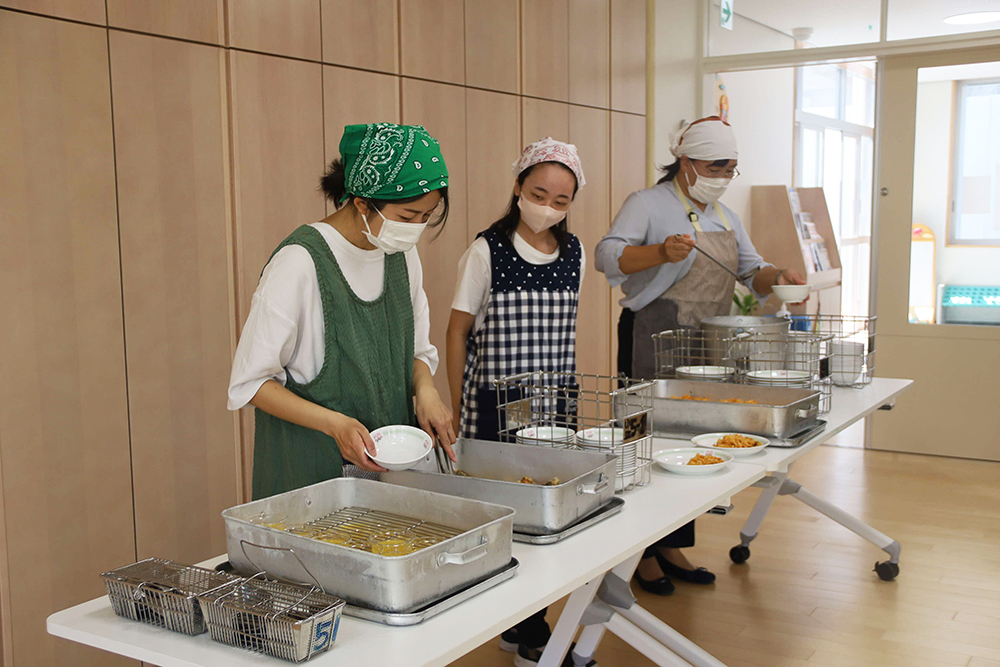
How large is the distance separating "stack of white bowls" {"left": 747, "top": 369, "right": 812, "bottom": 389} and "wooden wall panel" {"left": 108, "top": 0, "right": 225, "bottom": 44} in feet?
7.04

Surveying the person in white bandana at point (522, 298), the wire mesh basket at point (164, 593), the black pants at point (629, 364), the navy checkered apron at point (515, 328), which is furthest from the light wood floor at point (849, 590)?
the wire mesh basket at point (164, 593)

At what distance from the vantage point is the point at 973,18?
5297mm

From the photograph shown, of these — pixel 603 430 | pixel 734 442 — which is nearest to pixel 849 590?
pixel 734 442

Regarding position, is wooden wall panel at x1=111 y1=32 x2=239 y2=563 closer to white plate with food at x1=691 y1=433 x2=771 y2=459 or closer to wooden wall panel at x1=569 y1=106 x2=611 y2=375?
white plate with food at x1=691 y1=433 x2=771 y2=459

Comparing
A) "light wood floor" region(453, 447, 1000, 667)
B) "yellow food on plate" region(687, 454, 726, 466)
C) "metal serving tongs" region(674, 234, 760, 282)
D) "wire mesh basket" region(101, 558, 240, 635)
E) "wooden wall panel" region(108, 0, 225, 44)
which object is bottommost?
"light wood floor" region(453, 447, 1000, 667)

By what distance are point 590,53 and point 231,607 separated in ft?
15.2

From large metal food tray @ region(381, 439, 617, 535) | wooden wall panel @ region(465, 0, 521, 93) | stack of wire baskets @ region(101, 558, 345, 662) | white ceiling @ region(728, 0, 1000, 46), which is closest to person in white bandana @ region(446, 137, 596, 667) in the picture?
large metal food tray @ region(381, 439, 617, 535)

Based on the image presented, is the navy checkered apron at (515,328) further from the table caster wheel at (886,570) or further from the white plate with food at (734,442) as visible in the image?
the table caster wheel at (886,570)

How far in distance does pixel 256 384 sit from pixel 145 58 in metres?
1.53

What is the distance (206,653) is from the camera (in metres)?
1.31

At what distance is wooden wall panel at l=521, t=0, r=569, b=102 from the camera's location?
189 inches

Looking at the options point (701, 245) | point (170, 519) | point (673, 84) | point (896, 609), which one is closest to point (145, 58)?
point (170, 519)

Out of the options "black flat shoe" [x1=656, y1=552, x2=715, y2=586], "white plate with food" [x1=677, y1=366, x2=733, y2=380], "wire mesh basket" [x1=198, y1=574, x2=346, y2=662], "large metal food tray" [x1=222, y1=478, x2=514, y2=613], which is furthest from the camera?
"black flat shoe" [x1=656, y1=552, x2=715, y2=586]

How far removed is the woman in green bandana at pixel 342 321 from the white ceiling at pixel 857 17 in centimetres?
450
